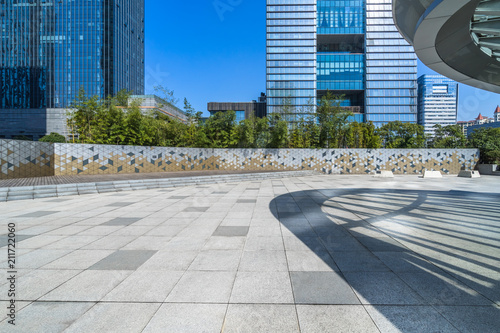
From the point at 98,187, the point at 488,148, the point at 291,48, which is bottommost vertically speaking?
the point at 98,187

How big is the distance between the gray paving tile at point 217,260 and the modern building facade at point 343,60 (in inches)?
2633

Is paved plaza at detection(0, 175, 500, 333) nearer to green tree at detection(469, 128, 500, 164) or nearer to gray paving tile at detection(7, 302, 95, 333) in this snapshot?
gray paving tile at detection(7, 302, 95, 333)

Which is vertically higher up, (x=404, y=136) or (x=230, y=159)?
(x=404, y=136)

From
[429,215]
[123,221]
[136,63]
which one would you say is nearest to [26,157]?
[123,221]

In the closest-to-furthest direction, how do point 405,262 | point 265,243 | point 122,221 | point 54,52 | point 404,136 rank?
point 405,262
point 265,243
point 122,221
point 404,136
point 54,52

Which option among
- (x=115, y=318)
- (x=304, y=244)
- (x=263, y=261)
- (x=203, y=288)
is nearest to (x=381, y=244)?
(x=304, y=244)

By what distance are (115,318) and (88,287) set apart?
2.96 ft

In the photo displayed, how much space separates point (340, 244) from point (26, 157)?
58.7 ft

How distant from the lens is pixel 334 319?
2.32m

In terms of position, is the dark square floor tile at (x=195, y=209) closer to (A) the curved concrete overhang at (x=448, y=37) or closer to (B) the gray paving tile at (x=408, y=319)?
(B) the gray paving tile at (x=408, y=319)

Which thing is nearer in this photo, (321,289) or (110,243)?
(321,289)

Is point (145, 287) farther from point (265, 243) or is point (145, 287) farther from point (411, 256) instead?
point (411, 256)

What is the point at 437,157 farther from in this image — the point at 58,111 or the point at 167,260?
the point at 58,111

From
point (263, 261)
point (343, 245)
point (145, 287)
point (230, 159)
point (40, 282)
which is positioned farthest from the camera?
point (230, 159)
